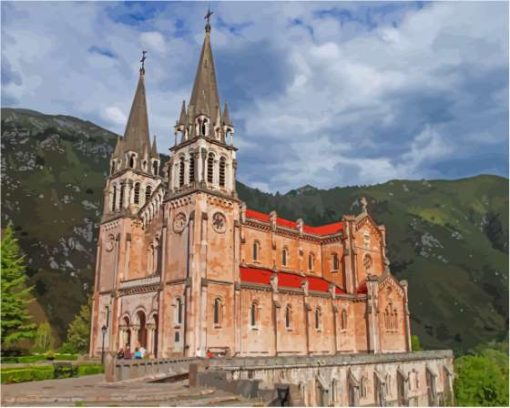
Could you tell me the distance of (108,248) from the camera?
50.8m

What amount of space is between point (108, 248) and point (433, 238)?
133 m

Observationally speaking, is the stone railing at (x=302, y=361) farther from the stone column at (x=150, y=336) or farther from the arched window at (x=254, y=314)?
the stone column at (x=150, y=336)

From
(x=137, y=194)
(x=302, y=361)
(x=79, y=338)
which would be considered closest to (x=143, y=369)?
(x=302, y=361)

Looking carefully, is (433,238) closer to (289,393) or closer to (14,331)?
(14,331)

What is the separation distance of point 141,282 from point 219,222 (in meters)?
9.32

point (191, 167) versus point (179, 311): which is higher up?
point (191, 167)

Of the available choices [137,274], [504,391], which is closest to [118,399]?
[137,274]

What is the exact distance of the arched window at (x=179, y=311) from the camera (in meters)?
40.0

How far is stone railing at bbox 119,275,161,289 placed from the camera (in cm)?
4349

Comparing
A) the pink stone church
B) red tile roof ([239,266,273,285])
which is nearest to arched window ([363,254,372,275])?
the pink stone church

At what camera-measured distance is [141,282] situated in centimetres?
4525

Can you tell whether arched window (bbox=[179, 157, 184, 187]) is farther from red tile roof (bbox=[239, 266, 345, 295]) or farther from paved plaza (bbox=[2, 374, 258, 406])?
paved plaza (bbox=[2, 374, 258, 406])

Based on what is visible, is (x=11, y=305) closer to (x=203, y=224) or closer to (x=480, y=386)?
(x=203, y=224)

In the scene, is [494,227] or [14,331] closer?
[14,331]
